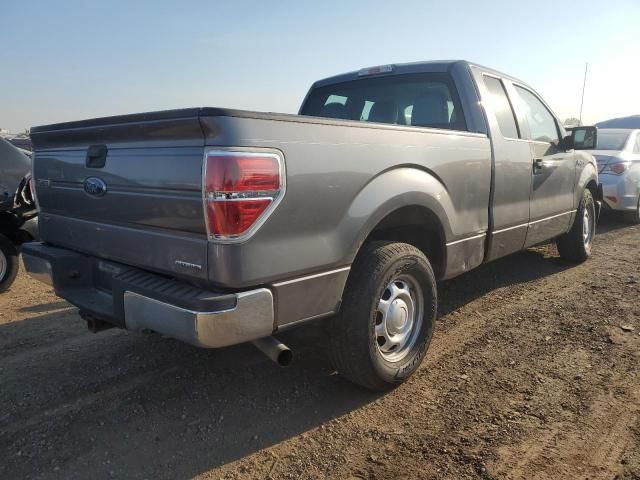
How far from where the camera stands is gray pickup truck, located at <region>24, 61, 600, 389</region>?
7.07 ft

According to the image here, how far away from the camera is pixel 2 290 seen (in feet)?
17.0

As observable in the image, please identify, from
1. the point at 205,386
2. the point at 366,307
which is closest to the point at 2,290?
the point at 205,386

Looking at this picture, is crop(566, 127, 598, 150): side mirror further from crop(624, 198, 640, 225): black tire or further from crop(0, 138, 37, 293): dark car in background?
crop(0, 138, 37, 293): dark car in background

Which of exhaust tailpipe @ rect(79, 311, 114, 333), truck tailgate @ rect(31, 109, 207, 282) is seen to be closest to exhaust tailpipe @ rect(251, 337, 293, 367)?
truck tailgate @ rect(31, 109, 207, 282)

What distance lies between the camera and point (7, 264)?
5207 mm

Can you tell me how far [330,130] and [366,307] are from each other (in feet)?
3.17

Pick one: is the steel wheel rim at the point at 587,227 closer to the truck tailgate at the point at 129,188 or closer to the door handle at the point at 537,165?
the door handle at the point at 537,165

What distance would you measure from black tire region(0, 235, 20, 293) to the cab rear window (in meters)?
3.47

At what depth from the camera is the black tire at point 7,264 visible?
203 inches

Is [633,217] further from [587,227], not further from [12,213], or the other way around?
[12,213]

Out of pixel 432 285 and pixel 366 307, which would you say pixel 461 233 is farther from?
pixel 366 307

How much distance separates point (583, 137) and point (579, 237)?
3.97ft

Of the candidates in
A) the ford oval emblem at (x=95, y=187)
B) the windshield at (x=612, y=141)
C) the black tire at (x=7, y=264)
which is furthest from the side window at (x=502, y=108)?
the windshield at (x=612, y=141)

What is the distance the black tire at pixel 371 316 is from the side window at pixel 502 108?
1.74m
